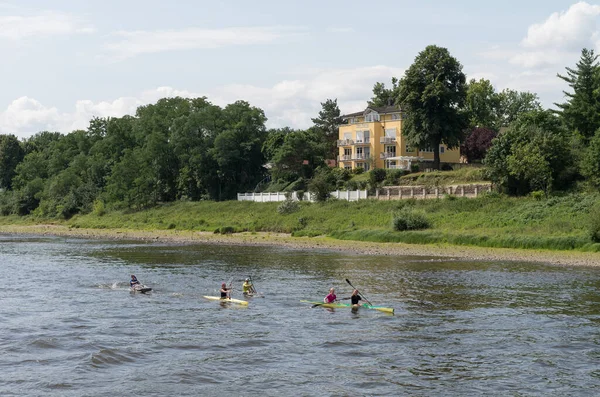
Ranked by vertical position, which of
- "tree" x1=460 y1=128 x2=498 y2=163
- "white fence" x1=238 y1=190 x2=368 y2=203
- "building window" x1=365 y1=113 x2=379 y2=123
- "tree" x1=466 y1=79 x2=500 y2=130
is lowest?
"white fence" x1=238 y1=190 x2=368 y2=203

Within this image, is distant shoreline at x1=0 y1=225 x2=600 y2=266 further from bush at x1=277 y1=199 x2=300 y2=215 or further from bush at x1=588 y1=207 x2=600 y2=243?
bush at x1=277 y1=199 x2=300 y2=215

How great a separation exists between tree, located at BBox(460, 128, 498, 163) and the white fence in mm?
27174

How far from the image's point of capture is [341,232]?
8169cm

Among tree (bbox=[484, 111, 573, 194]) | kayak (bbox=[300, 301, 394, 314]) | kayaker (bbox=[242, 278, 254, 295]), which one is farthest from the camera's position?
tree (bbox=[484, 111, 573, 194])

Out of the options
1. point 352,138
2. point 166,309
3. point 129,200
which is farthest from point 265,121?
point 166,309

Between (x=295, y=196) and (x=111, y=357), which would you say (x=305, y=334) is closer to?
(x=111, y=357)

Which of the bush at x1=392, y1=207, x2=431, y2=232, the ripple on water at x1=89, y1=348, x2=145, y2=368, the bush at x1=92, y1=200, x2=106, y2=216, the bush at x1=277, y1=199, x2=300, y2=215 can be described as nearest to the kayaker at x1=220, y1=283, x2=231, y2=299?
the ripple on water at x1=89, y1=348, x2=145, y2=368

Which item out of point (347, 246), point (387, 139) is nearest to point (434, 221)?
point (347, 246)

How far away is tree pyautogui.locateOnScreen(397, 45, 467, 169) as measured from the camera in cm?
10025

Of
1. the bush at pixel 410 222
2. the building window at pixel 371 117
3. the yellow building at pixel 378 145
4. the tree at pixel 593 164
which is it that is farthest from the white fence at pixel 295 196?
the tree at pixel 593 164

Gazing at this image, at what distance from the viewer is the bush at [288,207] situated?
98250mm

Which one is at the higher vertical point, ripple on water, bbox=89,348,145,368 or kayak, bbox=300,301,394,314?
kayak, bbox=300,301,394,314

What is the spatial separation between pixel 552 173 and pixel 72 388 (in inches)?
2629

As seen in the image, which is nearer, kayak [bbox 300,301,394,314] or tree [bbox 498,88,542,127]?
kayak [bbox 300,301,394,314]
